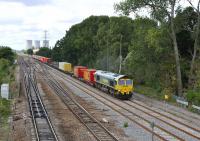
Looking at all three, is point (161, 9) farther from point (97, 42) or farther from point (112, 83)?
point (97, 42)

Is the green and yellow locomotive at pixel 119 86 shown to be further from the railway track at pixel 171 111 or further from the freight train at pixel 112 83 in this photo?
the railway track at pixel 171 111

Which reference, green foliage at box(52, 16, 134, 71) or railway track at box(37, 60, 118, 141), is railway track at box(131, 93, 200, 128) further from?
green foliage at box(52, 16, 134, 71)

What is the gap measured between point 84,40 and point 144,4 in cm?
6246

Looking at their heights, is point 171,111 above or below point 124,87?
below

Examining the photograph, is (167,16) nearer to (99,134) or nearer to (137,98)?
(137,98)

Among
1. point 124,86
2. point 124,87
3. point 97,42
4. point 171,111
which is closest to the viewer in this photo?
point 171,111

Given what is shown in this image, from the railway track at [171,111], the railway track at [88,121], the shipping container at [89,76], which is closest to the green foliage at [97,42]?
the shipping container at [89,76]

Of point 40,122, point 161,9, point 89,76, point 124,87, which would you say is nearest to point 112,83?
point 124,87

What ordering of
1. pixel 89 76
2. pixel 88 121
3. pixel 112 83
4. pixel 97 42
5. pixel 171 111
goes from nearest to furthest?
pixel 88 121 < pixel 171 111 < pixel 112 83 < pixel 89 76 < pixel 97 42

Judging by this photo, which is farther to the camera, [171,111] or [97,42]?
[97,42]

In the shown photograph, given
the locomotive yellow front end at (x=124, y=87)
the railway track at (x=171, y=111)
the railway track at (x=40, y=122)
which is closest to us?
the railway track at (x=40, y=122)

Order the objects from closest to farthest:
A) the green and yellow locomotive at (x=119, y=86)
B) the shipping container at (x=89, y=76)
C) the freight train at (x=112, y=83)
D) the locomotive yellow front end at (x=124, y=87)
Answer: the locomotive yellow front end at (x=124, y=87) → the green and yellow locomotive at (x=119, y=86) → the freight train at (x=112, y=83) → the shipping container at (x=89, y=76)

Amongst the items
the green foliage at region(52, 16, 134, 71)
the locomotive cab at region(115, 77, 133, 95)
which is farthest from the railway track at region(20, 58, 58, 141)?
the green foliage at region(52, 16, 134, 71)

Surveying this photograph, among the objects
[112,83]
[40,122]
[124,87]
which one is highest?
[112,83]
